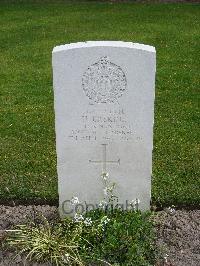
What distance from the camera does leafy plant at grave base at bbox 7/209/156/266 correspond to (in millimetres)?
4523

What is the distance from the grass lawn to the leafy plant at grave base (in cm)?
84

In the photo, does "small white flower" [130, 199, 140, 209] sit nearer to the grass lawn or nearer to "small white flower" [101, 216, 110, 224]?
"small white flower" [101, 216, 110, 224]

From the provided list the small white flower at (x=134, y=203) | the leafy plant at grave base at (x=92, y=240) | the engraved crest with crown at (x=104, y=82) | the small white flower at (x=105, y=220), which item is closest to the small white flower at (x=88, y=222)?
the leafy plant at grave base at (x=92, y=240)

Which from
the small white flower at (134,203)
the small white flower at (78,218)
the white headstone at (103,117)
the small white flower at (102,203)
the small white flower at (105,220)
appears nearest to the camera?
the white headstone at (103,117)

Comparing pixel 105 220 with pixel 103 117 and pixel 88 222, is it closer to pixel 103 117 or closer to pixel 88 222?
pixel 88 222

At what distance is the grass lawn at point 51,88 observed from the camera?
6.07 metres

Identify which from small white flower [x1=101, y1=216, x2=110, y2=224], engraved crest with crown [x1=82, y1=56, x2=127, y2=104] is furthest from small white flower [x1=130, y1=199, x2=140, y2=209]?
engraved crest with crown [x1=82, y1=56, x2=127, y2=104]

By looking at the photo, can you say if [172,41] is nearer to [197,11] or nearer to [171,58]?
[171,58]

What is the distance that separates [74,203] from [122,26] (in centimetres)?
906

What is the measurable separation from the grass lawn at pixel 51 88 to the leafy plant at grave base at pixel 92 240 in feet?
2.76

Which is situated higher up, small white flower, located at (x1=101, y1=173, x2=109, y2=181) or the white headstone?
the white headstone

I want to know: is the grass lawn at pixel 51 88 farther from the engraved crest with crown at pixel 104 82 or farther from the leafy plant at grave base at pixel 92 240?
the engraved crest with crown at pixel 104 82

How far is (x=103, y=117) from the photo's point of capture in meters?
4.71

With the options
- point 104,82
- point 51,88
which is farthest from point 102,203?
point 51,88
